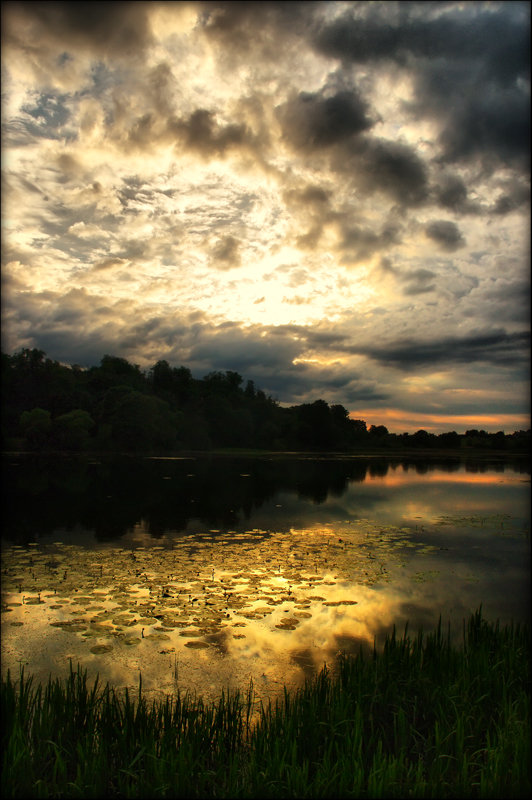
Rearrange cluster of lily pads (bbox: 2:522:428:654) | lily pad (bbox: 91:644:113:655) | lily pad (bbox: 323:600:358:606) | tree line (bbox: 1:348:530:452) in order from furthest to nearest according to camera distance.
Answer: tree line (bbox: 1:348:530:452)
lily pad (bbox: 323:600:358:606)
cluster of lily pads (bbox: 2:522:428:654)
lily pad (bbox: 91:644:113:655)

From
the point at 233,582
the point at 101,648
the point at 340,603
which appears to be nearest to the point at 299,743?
the point at 101,648

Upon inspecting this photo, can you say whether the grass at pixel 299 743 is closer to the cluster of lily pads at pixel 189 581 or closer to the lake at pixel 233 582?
the lake at pixel 233 582

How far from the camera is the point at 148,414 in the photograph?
55844mm

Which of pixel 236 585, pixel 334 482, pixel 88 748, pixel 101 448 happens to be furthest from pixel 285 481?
pixel 101 448

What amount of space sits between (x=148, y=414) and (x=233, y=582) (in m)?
49.1

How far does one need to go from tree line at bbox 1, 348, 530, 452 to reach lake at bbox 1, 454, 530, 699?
35.1 metres

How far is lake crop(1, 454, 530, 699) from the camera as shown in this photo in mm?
5570

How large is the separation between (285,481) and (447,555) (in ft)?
56.5

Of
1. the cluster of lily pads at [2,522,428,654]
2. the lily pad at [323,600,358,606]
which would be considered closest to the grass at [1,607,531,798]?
the cluster of lily pads at [2,522,428,654]

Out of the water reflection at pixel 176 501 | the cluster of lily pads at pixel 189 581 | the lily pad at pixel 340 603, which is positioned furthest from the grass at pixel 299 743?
the water reflection at pixel 176 501

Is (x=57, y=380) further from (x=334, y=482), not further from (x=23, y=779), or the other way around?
(x=23, y=779)

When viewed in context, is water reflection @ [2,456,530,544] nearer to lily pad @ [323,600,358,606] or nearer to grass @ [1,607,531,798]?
lily pad @ [323,600,358,606]

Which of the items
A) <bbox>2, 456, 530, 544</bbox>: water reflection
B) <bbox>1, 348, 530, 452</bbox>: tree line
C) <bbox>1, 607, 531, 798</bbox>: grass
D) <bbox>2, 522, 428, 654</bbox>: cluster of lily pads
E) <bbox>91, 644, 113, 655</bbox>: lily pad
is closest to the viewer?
<bbox>1, 607, 531, 798</bbox>: grass

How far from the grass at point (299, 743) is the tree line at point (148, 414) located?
49714 mm
